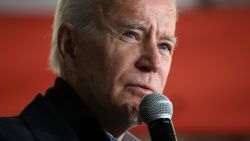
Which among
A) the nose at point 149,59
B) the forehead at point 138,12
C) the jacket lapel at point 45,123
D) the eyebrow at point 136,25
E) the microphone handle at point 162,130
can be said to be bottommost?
the jacket lapel at point 45,123

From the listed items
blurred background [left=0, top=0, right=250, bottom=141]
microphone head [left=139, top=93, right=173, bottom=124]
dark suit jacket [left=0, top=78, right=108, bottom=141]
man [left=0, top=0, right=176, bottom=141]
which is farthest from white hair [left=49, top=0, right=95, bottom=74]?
blurred background [left=0, top=0, right=250, bottom=141]

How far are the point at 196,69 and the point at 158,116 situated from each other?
1.54 meters

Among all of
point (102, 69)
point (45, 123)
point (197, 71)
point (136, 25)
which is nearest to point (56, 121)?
point (45, 123)

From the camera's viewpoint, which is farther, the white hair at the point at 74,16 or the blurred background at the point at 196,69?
the blurred background at the point at 196,69

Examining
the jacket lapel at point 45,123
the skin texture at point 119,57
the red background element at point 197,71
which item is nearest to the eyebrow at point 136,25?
the skin texture at point 119,57

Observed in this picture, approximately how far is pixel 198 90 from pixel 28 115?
56.6 inches

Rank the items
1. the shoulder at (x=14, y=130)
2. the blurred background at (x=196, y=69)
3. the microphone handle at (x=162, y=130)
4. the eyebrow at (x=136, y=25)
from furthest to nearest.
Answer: the blurred background at (x=196, y=69), the eyebrow at (x=136, y=25), the shoulder at (x=14, y=130), the microphone handle at (x=162, y=130)

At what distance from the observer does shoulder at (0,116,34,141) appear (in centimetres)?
121

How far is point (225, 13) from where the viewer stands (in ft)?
8.97

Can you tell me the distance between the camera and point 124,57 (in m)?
1.31

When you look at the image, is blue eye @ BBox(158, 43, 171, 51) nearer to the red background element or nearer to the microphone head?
the microphone head

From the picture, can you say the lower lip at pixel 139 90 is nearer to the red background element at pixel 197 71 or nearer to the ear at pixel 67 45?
the ear at pixel 67 45

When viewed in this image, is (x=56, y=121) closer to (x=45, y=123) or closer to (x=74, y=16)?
(x=45, y=123)

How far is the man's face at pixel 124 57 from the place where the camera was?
4.27 ft
